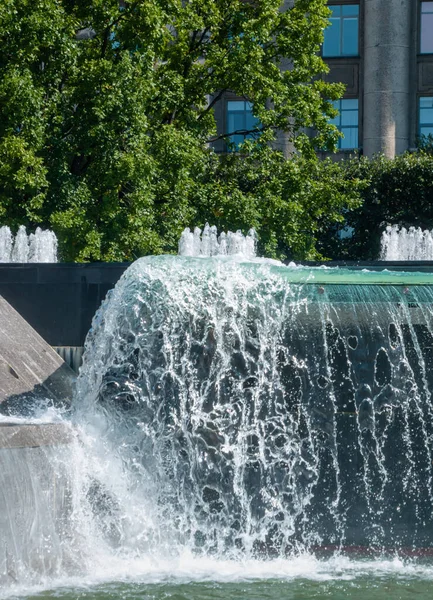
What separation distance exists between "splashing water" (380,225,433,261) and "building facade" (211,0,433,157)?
504 centimetres

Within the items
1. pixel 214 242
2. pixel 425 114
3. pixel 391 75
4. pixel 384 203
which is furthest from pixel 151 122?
pixel 425 114

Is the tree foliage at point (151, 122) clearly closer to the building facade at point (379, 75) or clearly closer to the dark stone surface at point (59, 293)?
the dark stone surface at point (59, 293)

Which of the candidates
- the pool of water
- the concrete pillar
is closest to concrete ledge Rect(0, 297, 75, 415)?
the pool of water

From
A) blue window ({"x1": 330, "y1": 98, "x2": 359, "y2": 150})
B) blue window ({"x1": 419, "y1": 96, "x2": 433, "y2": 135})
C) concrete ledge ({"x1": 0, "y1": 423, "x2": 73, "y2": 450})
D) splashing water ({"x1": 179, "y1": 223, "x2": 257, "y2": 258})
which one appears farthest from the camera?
blue window ({"x1": 330, "y1": 98, "x2": 359, "y2": 150})

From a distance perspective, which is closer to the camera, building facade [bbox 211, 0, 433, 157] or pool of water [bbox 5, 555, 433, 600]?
pool of water [bbox 5, 555, 433, 600]

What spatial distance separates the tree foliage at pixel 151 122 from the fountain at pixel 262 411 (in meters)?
11.4

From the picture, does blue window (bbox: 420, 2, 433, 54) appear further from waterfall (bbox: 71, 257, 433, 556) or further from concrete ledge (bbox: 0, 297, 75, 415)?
waterfall (bbox: 71, 257, 433, 556)

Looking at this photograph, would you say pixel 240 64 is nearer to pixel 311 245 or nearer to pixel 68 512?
pixel 311 245

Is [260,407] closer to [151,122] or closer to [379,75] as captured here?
[151,122]

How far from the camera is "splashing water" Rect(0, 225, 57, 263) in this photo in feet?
64.0

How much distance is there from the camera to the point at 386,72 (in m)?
35.4

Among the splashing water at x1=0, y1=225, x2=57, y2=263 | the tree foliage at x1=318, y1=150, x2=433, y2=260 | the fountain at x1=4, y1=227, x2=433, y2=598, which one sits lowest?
the fountain at x1=4, y1=227, x2=433, y2=598

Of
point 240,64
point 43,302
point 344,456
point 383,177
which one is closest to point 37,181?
point 240,64

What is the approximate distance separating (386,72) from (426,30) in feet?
7.47
